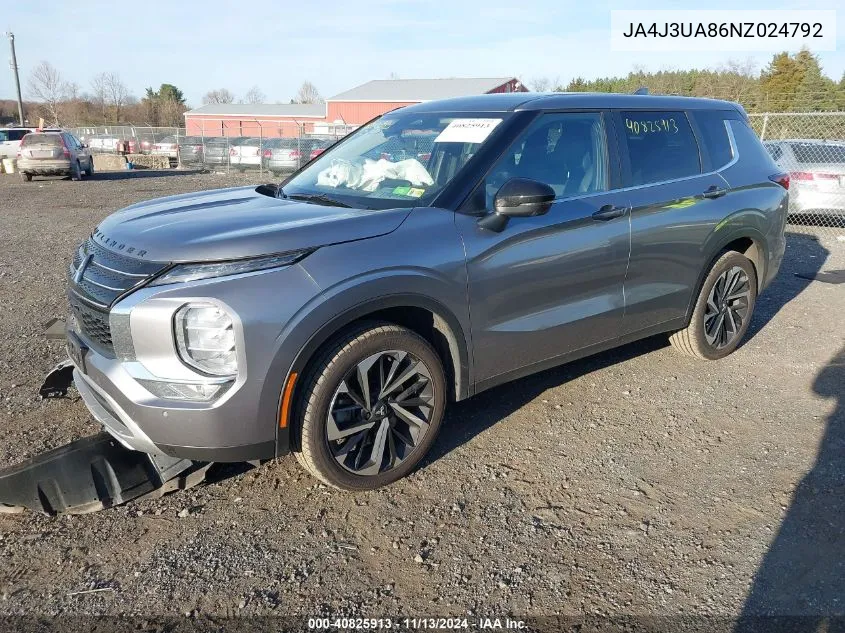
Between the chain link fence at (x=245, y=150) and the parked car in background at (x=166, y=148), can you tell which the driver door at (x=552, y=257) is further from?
the parked car in background at (x=166, y=148)

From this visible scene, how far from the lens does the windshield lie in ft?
11.8

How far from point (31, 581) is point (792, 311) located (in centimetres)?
668

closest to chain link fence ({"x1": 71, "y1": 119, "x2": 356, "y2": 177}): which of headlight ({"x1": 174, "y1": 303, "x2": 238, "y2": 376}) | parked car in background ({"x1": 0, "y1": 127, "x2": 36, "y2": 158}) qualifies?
parked car in background ({"x1": 0, "y1": 127, "x2": 36, "y2": 158})

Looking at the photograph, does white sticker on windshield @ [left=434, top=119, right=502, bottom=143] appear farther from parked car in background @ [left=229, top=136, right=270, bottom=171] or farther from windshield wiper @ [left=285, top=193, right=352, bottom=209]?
parked car in background @ [left=229, top=136, right=270, bottom=171]

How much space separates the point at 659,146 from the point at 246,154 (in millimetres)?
23932

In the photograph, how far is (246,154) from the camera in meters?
26.3

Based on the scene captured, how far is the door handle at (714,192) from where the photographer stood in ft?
15.3

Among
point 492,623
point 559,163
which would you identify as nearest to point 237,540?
point 492,623

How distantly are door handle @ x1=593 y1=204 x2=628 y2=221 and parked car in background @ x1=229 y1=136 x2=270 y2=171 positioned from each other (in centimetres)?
2379

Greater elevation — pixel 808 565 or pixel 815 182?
pixel 815 182

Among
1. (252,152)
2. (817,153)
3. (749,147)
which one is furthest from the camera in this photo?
(252,152)

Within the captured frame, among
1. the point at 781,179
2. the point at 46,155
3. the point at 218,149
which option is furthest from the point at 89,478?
the point at 218,149

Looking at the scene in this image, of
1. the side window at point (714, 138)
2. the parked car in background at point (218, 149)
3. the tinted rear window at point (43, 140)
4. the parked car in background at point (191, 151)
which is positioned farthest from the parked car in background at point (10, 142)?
the side window at point (714, 138)

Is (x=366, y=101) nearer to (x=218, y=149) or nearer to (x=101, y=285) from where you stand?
(x=218, y=149)
